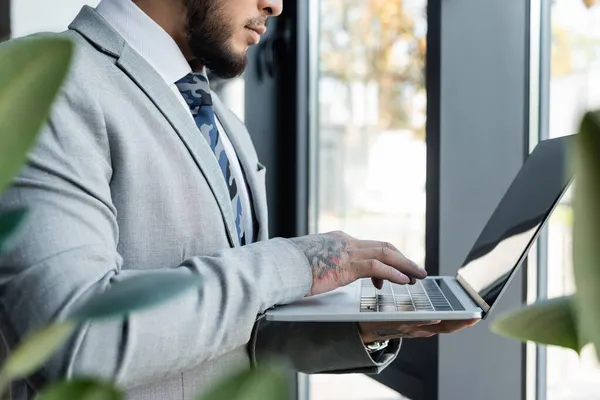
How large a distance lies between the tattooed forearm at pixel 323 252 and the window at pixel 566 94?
393 millimetres

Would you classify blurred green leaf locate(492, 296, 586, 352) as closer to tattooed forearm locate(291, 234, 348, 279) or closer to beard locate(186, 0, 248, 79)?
tattooed forearm locate(291, 234, 348, 279)

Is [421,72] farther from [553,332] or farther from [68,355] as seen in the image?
[553,332]

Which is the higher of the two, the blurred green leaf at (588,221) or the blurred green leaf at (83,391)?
the blurred green leaf at (588,221)

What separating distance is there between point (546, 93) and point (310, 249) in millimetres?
637

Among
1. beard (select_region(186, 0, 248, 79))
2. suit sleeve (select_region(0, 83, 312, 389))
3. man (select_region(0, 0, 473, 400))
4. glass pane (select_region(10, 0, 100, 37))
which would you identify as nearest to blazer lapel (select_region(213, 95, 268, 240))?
man (select_region(0, 0, 473, 400))

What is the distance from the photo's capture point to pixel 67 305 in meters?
0.78

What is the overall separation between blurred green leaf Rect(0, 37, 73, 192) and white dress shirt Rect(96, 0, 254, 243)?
99cm

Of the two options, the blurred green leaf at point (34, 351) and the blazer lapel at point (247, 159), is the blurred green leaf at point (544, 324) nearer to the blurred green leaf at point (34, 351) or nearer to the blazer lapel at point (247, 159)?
the blurred green leaf at point (34, 351)

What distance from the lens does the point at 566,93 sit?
1306 millimetres

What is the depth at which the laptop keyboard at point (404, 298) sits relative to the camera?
3.22ft

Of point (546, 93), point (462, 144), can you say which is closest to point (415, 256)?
point (462, 144)

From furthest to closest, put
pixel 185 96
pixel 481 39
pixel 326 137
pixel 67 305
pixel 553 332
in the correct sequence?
pixel 326 137 < pixel 481 39 < pixel 185 96 < pixel 67 305 < pixel 553 332

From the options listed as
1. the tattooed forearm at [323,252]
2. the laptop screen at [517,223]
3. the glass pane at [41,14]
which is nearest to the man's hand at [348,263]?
the tattooed forearm at [323,252]

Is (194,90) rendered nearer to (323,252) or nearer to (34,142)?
(323,252)
